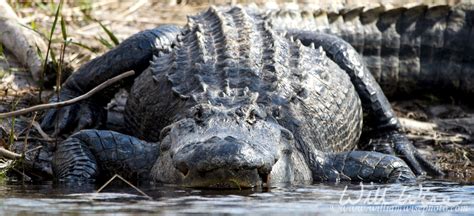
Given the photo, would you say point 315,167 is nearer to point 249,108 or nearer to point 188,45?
point 249,108

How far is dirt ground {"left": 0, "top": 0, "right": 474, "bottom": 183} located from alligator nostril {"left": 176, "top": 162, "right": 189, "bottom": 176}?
1.13 m

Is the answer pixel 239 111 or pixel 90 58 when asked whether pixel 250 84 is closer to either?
pixel 239 111

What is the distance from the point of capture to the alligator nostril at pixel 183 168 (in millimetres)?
5878

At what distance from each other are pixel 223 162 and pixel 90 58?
4.12 m

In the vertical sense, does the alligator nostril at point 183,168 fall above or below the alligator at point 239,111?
below

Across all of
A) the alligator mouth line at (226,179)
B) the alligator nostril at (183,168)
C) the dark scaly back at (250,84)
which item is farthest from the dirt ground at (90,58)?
the alligator mouth line at (226,179)

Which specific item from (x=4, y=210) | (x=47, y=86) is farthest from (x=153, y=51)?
(x=4, y=210)

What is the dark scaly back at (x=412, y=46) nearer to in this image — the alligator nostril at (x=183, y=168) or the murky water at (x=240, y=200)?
the murky water at (x=240, y=200)

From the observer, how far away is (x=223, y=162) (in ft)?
18.7

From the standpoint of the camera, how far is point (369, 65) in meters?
9.71

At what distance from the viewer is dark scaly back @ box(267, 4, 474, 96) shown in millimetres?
9742

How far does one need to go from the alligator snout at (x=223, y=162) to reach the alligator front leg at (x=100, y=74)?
2.40 metres

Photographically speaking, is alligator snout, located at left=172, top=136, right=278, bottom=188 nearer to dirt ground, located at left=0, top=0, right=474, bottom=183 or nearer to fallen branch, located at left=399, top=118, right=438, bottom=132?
dirt ground, located at left=0, top=0, right=474, bottom=183

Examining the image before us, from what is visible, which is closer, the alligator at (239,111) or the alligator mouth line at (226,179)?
the alligator mouth line at (226,179)
